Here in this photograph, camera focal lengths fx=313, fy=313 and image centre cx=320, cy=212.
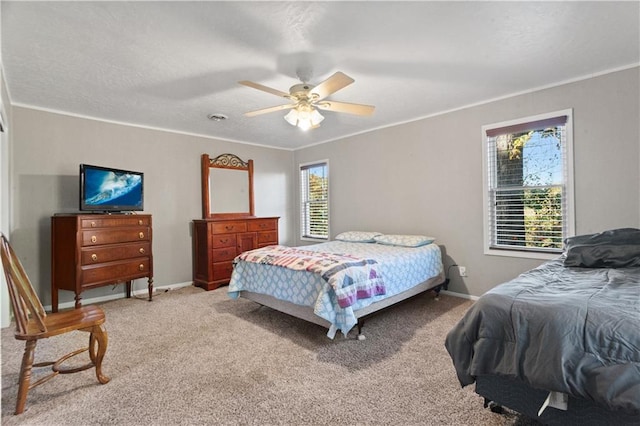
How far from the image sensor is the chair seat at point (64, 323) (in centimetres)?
184

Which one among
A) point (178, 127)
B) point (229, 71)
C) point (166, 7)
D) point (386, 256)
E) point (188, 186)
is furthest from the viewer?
point (188, 186)

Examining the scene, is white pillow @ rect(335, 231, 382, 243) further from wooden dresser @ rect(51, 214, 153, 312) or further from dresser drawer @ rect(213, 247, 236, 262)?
wooden dresser @ rect(51, 214, 153, 312)

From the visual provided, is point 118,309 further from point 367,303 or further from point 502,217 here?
point 502,217

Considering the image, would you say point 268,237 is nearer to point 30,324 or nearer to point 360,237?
point 360,237

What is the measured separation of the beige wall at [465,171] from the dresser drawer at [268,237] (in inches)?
40.6

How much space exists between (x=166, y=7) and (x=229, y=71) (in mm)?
872

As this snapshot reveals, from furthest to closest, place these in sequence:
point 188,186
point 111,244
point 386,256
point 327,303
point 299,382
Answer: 1. point 188,186
2. point 111,244
3. point 386,256
4. point 327,303
5. point 299,382

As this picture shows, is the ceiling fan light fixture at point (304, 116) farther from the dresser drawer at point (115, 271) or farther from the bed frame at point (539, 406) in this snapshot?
the dresser drawer at point (115, 271)

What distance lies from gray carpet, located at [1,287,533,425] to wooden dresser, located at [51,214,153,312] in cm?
57

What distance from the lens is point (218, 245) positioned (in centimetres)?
468

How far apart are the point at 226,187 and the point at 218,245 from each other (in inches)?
43.4

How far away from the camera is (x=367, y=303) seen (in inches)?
109

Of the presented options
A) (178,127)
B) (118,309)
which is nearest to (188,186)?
(178,127)

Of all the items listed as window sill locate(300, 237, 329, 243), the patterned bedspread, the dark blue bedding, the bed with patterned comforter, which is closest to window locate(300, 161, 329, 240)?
window sill locate(300, 237, 329, 243)
